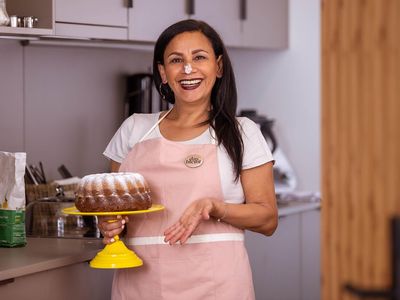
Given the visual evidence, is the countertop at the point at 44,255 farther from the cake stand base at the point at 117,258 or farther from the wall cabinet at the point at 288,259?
the wall cabinet at the point at 288,259

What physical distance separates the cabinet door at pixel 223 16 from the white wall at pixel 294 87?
449mm

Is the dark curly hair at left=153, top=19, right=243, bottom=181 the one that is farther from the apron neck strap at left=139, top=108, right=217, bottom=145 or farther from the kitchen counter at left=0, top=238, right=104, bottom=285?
the kitchen counter at left=0, top=238, right=104, bottom=285

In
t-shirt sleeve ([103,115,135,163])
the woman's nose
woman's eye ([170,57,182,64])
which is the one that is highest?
woman's eye ([170,57,182,64])

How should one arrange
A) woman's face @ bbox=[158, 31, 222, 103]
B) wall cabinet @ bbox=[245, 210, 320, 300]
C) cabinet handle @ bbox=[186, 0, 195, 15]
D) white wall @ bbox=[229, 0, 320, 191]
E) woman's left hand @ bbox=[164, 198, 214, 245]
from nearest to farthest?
woman's left hand @ bbox=[164, 198, 214, 245] < woman's face @ bbox=[158, 31, 222, 103] < cabinet handle @ bbox=[186, 0, 195, 15] < wall cabinet @ bbox=[245, 210, 320, 300] < white wall @ bbox=[229, 0, 320, 191]

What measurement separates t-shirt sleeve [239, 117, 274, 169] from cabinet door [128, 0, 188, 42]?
1.04m

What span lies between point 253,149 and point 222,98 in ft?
0.53

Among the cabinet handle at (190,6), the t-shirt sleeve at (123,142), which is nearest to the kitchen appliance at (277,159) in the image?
the cabinet handle at (190,6)

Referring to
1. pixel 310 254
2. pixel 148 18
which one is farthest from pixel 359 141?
pixel 310 254

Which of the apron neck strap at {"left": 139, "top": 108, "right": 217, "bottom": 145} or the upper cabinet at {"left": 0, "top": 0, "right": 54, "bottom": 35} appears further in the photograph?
the upper cabinet at {"left": 0, "top": 0, "right": 54, "bottom": 35}

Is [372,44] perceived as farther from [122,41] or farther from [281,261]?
[281,261]

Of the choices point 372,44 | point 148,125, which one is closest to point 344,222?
point 372,44

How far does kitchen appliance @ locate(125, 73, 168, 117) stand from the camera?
3.71 m

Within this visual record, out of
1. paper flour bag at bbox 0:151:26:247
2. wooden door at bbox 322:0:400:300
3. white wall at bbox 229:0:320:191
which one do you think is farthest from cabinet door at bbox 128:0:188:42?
wooden door at bbox 322:0:400:300

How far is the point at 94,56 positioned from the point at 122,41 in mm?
338
